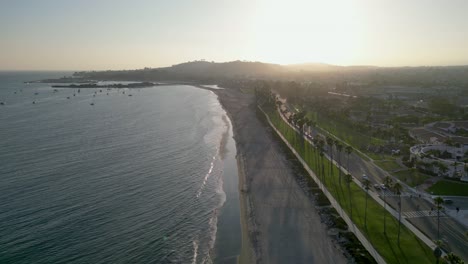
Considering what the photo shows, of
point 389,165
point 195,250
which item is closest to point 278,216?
point 195,250

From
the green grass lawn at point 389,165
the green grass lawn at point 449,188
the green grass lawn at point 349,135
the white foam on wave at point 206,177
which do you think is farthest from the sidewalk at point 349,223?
the green grass lawn at point 349,135

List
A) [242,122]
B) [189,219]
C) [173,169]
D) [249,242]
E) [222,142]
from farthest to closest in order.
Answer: [242,122]
[222,142]
[173,169]
[189,219]
[249,242]

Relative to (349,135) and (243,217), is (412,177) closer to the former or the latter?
(243,217)

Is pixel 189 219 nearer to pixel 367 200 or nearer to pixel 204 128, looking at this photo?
pixel 367 200

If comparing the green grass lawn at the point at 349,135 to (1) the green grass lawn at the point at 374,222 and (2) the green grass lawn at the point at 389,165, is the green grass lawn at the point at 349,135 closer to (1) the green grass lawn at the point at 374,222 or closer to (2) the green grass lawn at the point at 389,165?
(2) the green grass lawn at the point at 389,165


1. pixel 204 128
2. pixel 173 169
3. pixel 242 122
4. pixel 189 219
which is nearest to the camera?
pixel 189 219

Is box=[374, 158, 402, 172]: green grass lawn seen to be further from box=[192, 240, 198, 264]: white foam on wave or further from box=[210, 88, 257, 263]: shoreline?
box=[192, 240, 198, 264]: white foam on wave

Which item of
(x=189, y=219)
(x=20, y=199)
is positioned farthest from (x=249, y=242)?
(x=20, y=199)
